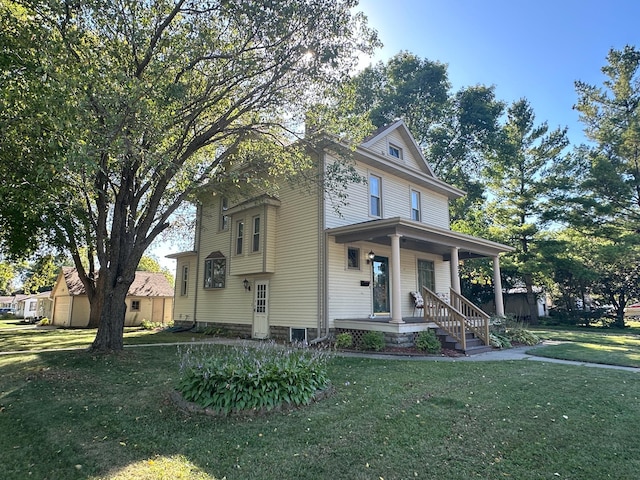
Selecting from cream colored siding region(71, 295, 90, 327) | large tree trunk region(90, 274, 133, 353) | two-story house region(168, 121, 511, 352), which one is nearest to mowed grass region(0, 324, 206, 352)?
two-story house region(168, 121, 511, 352)

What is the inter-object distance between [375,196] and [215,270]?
7.37 metres

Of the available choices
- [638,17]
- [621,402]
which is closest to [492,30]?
[638,17]

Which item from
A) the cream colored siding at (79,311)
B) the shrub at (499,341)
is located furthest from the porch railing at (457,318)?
the cream colored siding at (79,311)

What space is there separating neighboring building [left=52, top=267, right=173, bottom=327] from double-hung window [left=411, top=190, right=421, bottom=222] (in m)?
19.5

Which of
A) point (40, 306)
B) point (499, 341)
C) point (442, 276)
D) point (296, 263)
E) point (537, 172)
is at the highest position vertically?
point (537, 172)

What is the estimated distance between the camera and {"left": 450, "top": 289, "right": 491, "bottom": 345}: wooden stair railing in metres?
10.9

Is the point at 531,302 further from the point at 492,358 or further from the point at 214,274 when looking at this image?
the point at 214,274

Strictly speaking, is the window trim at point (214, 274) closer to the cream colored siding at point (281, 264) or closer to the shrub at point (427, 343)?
the cream colored siding at point (281, 264)

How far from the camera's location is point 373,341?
395 inches

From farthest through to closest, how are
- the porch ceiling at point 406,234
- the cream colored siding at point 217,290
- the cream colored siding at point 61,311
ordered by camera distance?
the cream colored siding at point 61,311 → the cream colored siding at point 217,290 → the porch ceiling at point 406,234

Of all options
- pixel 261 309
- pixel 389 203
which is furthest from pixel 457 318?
pixel 261 309

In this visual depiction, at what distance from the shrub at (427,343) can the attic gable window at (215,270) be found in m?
8.52

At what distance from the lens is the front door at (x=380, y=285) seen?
12766 mm

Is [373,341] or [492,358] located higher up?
[373,341]
